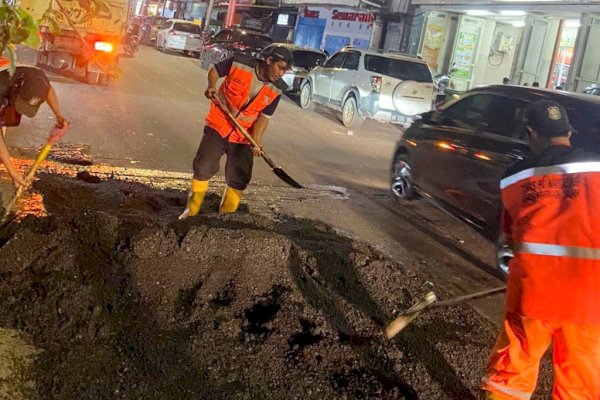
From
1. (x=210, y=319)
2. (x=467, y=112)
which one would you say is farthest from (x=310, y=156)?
(x=210, y=319)

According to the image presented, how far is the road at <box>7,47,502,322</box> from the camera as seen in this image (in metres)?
6.77

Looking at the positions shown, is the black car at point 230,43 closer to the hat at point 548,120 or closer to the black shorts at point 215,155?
the black shorts at point 215,155

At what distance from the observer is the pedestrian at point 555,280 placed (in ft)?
9.68

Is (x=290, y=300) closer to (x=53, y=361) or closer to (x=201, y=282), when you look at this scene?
(x=201, y=282)

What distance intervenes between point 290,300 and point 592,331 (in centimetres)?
196

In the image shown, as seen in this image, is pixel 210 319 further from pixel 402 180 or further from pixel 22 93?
pixel 402 180

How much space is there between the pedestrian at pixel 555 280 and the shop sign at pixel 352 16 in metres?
26.3

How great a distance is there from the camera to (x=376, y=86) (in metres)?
15.1

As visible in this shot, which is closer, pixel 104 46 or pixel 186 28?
pixel 104 46

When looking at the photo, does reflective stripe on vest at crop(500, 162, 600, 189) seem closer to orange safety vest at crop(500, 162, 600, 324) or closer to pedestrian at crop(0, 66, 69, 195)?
orange safety vest at crop(500, 162, 600, 324)

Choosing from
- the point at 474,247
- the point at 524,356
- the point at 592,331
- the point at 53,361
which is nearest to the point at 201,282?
the point at 53,361

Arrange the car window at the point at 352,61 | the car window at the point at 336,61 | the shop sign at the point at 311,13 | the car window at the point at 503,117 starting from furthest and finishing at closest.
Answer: the shop sign at the point at 311,13 → the car window at the point at 336,61 → the car window at the point at 352,61 → the car window at the point at 503,117

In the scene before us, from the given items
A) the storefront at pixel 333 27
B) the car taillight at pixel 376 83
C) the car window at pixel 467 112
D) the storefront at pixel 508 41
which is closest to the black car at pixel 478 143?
the car window at pixel 467 112

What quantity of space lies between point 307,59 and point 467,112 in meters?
13.1
